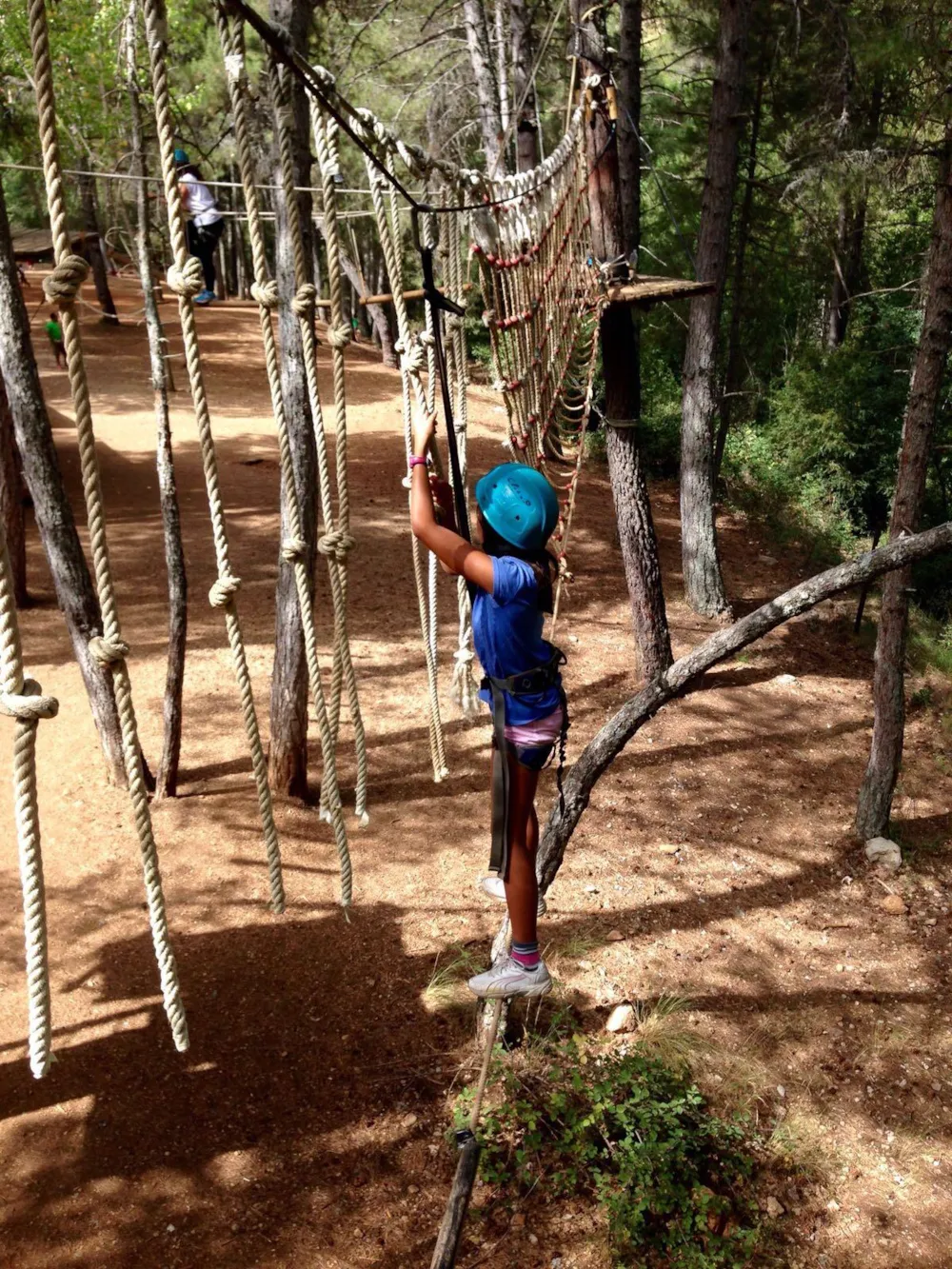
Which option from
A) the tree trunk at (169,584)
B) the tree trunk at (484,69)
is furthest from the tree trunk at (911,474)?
the tree trunk at (484,69)

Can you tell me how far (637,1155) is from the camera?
2785 millimetres

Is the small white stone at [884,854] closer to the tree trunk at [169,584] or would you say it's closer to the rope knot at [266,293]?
the tree trunk at [169,584]

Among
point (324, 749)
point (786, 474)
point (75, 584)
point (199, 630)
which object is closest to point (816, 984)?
point (324, 749)

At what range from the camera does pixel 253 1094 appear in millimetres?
2932

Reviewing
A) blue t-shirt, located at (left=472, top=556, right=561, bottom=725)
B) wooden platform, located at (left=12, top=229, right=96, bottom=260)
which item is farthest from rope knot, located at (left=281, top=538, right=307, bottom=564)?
wooden platform, located at (left=12, top=229, right=96, bottom=260)

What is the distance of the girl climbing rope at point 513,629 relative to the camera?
2.04 meters

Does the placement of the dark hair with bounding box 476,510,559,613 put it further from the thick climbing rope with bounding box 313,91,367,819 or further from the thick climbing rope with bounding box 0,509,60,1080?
the thick climbing rope with bounding box 0,509,60,1080

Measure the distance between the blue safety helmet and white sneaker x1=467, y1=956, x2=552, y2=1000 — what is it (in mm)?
1140

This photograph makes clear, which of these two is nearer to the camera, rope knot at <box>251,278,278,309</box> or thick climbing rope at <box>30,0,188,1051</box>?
thick climbing rope at <box>30,0,188,1051</box>

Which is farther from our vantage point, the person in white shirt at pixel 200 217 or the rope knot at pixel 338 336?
the person in white shirt at pixel 200 217

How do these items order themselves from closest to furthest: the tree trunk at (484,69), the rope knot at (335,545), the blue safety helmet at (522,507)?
the blue safety helmet at (522,507)
the rope knot at (335,545)
the tree trunk at (484,69)

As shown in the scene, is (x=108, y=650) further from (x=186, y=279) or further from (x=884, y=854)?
(x=884, y=854)

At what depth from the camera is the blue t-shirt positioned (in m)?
2.04

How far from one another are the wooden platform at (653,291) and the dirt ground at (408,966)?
2.22m
